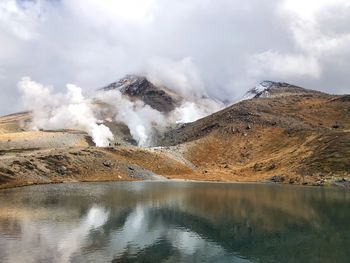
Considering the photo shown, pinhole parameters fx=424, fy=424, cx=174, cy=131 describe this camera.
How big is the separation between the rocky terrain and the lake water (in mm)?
35145

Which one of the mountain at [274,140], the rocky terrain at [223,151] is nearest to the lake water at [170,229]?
the rocky terrain at [223,151]

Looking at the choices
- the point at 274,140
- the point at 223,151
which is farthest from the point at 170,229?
the point at 274,140

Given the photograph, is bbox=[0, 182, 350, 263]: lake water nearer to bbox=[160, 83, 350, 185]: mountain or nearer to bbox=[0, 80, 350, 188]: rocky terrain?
bbox=[0, 80, 350, 188]: rocky terrain

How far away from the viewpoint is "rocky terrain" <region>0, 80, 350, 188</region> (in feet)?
343

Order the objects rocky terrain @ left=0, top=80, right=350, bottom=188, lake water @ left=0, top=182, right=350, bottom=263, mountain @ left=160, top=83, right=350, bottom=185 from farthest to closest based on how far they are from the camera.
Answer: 1. mountain @ left=160, top=83, right=350, bottom=185
2. rocky terrain @ left=0, top=80, right=350, bottom=188
3. lake water @ left=0, top=182, right=350, bottom=263

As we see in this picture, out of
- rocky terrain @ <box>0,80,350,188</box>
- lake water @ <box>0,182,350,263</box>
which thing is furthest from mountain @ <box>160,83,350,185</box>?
lake water @ <box>0,182,350,263</box>

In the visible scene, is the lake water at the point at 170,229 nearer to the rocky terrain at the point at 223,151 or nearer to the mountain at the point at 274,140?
the rocky terrain at the point at 223,151

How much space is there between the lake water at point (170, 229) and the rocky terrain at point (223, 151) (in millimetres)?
35145

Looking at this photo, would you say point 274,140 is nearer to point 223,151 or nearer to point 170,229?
point 223,151

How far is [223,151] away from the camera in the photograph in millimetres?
148000

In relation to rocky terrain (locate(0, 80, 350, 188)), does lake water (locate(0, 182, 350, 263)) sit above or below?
Result: below

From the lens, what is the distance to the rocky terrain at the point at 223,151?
105m

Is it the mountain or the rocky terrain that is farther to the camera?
the mountain

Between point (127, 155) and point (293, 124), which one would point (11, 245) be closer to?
point (127, 155)
